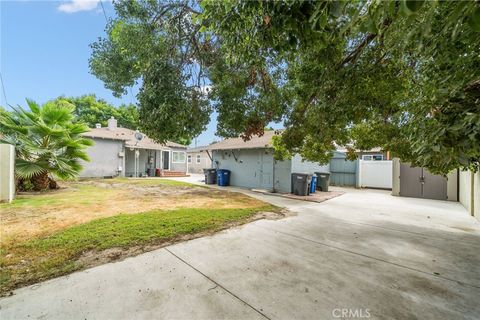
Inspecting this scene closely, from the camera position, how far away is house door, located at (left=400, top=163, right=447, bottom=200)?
10.2 meters

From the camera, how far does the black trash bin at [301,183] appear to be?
10.9 m

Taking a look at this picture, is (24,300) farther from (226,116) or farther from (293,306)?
(226,116)

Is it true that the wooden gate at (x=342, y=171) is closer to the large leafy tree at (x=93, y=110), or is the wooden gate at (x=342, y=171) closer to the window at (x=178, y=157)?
the window at (x=178, y=157)

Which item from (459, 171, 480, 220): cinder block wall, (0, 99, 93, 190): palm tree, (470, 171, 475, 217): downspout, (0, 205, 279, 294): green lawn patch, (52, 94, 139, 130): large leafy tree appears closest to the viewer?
(0, 205, 279, 294): green lawn patch

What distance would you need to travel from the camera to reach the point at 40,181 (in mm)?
9680

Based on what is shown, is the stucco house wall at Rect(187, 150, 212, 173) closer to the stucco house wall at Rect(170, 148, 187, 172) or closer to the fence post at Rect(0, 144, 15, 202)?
the stucco house wall at Rect(170, 148, 187, 172)

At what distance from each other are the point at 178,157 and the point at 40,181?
13900mm

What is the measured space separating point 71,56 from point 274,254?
1406 cm

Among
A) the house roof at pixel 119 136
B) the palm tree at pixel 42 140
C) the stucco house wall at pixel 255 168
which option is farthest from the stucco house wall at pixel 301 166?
the palm tree at pixel 42 140

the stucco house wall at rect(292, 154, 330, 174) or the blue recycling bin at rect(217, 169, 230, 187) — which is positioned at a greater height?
the stucco house wall at rect(292, 154, 330, 174)

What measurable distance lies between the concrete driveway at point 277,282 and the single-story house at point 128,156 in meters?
11.5

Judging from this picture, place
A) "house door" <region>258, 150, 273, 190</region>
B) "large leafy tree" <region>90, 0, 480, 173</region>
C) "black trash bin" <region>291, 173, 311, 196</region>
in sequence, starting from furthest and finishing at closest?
1. "house door" <region>258, 150, 273, 190</region>
2. "black trash bin" <region>291, 173, 311, 196</region>
3. "large leafy tree" <region>90, 0, 480, 173</region>

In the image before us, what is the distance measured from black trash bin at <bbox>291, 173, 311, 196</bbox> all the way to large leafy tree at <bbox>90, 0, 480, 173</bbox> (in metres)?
2.31

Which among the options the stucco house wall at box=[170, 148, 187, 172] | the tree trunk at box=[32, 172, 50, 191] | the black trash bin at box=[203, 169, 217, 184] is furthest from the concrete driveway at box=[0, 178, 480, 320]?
the stucco house wall at box=[170, 148, 187, 172]
